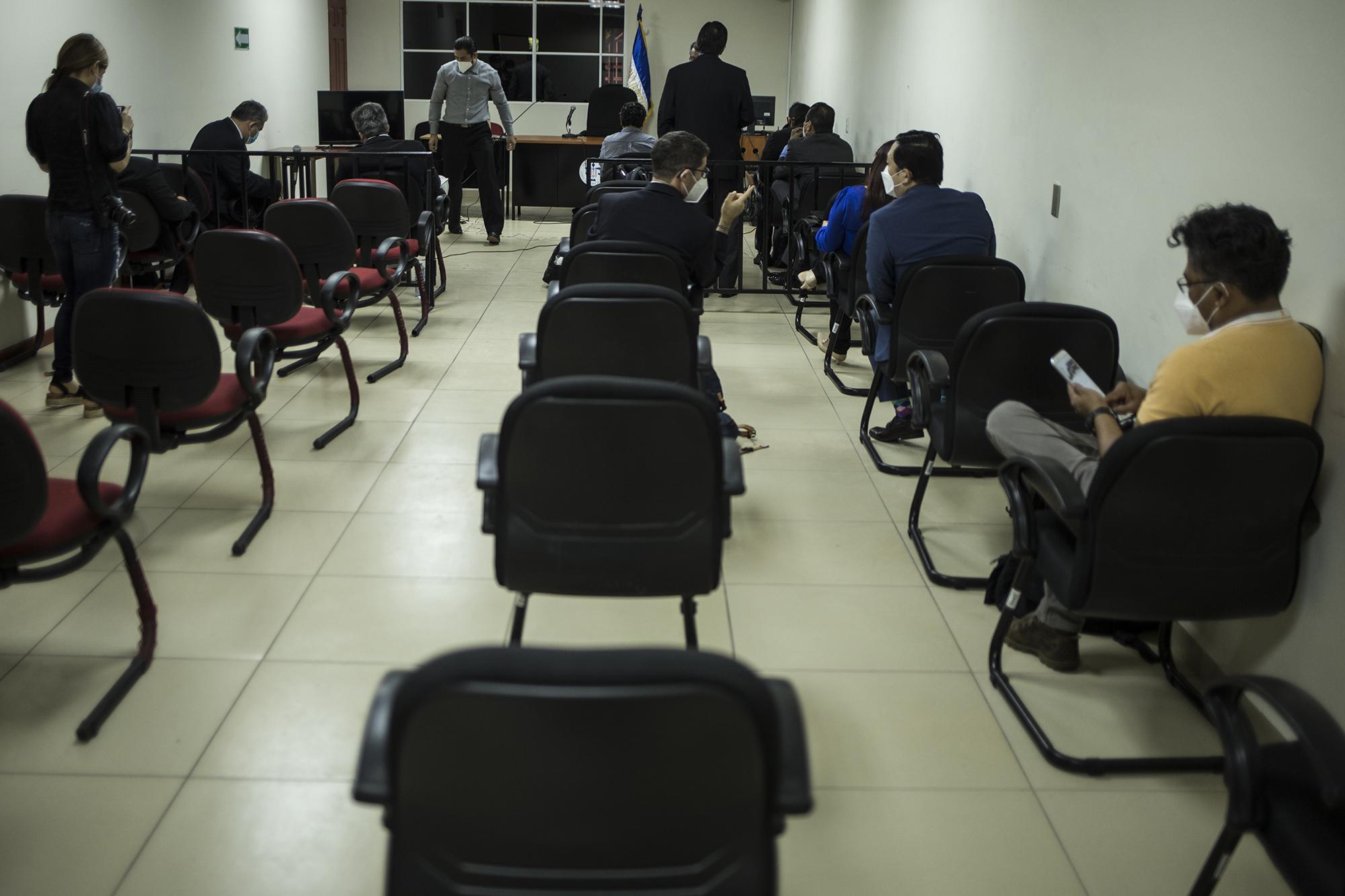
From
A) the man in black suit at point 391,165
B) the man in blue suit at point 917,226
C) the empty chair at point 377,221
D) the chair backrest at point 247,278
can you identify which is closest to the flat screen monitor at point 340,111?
the man in black suit at point 391,165

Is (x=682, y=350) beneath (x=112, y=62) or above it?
beneath

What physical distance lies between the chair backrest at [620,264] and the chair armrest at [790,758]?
2.39 m

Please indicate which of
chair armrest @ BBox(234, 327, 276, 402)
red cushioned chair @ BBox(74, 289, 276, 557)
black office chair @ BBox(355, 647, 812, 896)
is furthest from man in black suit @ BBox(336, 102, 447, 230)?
black office chair @ BBox(355, 647, 812, 896)

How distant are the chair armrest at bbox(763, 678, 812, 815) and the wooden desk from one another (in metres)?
9.65

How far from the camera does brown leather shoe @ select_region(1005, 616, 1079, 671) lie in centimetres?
276

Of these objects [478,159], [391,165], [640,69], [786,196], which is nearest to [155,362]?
[391,165]

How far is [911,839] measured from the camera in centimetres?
211

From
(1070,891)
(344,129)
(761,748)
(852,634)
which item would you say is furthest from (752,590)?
(344,129)

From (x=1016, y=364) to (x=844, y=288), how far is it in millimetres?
2248

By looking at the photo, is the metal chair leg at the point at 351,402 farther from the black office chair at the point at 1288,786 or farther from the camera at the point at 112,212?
the black office chair at the point at 1288,786

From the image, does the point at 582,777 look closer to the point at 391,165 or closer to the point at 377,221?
the point at 377,221

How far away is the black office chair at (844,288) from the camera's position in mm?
4832

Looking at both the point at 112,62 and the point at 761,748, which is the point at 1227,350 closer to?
the point at 761,748

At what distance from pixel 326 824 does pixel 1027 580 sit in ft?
5.14
